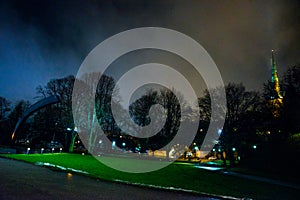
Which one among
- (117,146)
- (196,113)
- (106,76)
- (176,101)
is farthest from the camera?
(117,146)

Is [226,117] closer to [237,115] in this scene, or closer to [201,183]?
[237,115]

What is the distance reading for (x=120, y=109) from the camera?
4003 cm

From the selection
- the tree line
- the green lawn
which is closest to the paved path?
the green lawn

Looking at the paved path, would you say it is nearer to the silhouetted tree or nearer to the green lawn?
the green lawn

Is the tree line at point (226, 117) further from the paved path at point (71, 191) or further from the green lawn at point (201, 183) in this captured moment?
the paved path at point (71, 191)

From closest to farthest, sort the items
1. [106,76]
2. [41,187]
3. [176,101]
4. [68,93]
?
[41,187] → [68,93] → [106,76] → [176,101]

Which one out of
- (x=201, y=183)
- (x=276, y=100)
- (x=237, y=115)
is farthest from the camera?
(x=237, y=115)

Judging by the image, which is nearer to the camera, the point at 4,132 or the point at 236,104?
the point at 236,104

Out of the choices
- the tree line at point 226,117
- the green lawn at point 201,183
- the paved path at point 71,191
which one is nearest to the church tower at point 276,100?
the tree line at point 226,117

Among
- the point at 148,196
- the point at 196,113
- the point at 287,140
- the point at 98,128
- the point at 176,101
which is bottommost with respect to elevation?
the point at 148,196

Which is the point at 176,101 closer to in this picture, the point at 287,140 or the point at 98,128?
the point at 98,128

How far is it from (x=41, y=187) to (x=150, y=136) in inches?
1451

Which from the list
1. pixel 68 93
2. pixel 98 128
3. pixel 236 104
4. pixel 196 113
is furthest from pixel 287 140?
pixel 68 93

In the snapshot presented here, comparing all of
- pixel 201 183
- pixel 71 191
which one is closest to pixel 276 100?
pixel 201 183
